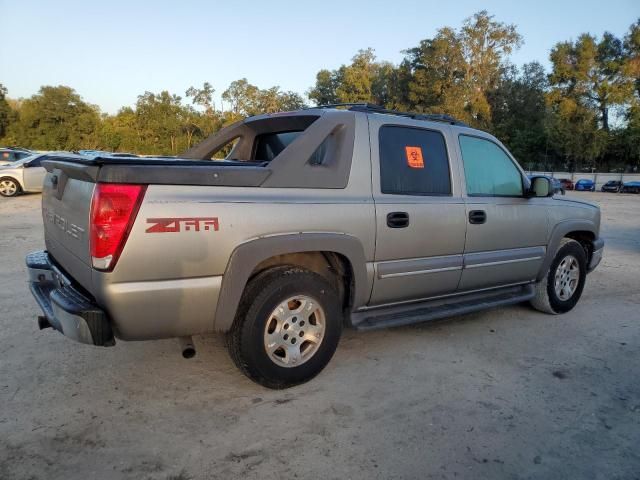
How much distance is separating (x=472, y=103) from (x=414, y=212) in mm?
53709

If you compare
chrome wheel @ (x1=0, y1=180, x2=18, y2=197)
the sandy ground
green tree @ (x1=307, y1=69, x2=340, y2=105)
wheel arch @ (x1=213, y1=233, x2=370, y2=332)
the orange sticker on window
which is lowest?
the sandy ground

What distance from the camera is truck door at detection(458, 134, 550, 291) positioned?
4.25 meters

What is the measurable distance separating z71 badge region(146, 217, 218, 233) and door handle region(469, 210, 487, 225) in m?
2.31

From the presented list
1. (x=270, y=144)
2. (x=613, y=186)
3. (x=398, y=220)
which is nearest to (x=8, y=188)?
(x=270, y=144)

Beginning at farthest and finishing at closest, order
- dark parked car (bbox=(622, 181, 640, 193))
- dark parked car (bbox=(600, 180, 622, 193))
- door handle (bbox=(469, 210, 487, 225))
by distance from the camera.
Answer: dark parked car (bbox=(600, 180, 622, 193)), dark parked car (bbox=(622, 181, 640, 193)), door handle (bbox=(469, 210, 487, 225))

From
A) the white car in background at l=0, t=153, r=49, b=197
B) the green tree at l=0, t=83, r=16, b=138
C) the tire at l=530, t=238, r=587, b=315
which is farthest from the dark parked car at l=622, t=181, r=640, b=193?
the green tree at l=0, t=83, r=16, b=138

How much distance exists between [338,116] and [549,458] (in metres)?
2.51

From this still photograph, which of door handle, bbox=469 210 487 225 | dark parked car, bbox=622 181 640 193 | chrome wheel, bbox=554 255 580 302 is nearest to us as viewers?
door handle, bbox=469 210 487 225

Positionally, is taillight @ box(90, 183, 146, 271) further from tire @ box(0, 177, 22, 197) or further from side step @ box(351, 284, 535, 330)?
tire @ box(0, 177, 22, 197)

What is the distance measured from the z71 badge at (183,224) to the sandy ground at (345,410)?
114 cm

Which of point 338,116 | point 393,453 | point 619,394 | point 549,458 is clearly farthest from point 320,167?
point 619,394

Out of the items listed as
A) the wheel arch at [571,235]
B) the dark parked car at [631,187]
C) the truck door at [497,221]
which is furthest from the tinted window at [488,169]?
the dark parked car at [631,187]

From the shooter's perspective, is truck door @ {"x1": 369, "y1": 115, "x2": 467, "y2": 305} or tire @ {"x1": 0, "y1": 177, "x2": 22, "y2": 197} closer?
truck door @ {"x1": 369, "y1": 115, "x2": 467, "y2": 305}

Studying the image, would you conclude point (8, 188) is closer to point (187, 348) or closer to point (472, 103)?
point (187, 348)
